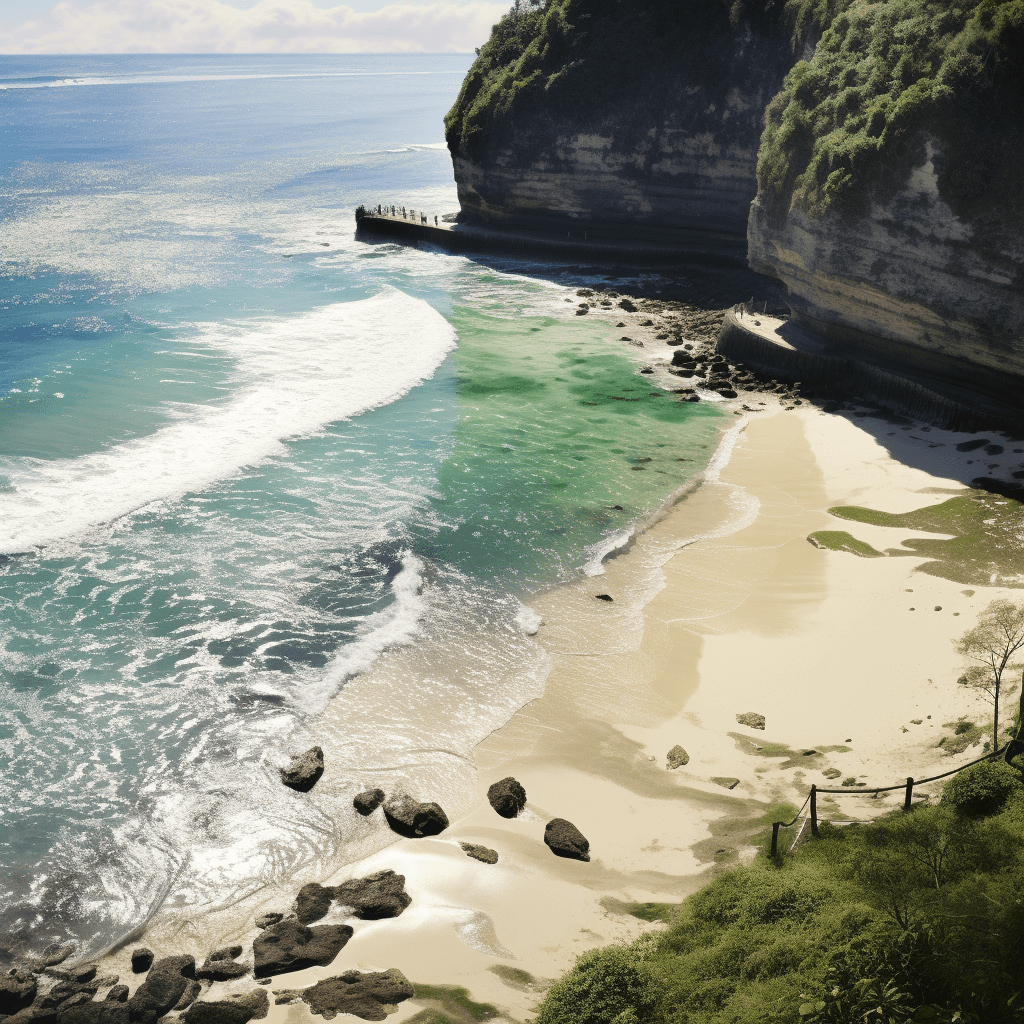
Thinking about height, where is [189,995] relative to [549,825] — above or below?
below

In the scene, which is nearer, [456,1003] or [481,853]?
[456,1003]

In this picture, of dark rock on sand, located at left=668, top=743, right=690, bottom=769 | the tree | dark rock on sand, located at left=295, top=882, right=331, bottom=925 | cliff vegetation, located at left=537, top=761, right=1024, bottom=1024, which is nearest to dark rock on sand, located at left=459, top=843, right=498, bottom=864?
dark rock on sand, located at left=295, top=882, right=331, bottom=925

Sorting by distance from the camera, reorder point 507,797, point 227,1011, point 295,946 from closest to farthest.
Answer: point 227,1011 < point 295,946 < point 507,797

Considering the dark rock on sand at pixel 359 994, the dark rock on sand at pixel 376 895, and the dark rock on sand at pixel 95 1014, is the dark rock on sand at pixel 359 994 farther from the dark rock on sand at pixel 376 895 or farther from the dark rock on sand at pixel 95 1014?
the dark rock on sand at pixel 95 1014

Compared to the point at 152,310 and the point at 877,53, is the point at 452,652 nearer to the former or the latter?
the point at 877,53

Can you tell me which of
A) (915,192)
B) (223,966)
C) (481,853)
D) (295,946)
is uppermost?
(915,192)

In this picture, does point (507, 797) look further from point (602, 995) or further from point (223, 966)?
point (223, 966)

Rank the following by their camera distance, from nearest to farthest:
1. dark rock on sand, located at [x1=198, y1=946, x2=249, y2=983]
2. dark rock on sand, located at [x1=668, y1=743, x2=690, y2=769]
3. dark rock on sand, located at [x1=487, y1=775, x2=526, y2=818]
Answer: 1. dark rock on sand, located at [x1=198, y1=946, x2=249, y2=983]
2. dark rock on sand, located at [x1=487, y1=775, x2=526, y2=818]
3. dark rock on sand, located at [x1=668, y1=743, x2=690, y2=769]

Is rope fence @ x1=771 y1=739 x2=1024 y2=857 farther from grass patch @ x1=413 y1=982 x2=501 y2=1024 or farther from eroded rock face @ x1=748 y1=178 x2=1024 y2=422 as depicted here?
eroded rock face @ x1=748 y1=178 x2=1024 y2=422

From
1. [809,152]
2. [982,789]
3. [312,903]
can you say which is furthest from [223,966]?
[809,152]
